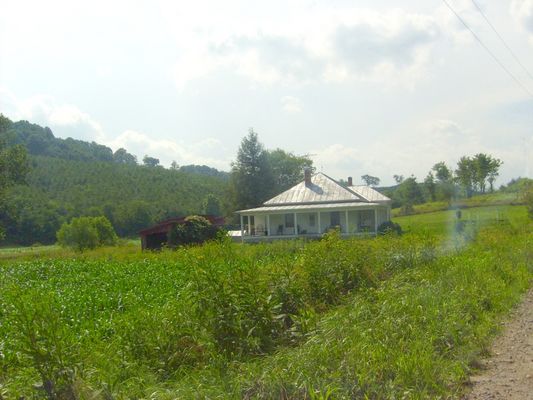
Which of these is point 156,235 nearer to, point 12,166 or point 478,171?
point 12,166

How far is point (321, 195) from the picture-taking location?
45688mm

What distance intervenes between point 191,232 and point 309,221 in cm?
1098

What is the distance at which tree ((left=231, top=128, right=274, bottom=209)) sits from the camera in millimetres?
68125

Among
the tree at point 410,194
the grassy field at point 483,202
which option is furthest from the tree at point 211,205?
the grassy field at point 483,202

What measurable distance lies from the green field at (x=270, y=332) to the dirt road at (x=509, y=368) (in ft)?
0.66

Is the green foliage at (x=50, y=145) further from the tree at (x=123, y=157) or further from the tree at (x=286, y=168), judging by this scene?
the tree at (x=286, y=168)

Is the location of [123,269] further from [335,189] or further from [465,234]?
[335,189]

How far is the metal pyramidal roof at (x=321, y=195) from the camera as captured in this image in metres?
44.4

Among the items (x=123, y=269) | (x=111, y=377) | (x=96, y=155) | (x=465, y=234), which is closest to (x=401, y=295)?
(x=111, y=377)

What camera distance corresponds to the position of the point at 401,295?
33.1 feet

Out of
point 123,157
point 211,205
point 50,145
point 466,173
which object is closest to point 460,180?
point 466,173

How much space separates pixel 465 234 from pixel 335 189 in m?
21.9

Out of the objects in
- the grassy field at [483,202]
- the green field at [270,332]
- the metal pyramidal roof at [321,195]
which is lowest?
the green field at [270,332]

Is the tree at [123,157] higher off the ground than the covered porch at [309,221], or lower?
higher
